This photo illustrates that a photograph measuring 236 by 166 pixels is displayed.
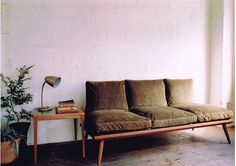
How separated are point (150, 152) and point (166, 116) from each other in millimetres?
471

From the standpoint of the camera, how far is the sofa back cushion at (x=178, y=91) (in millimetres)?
3654

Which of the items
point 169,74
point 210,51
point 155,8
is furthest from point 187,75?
point 155,8

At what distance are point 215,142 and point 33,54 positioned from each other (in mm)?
2632

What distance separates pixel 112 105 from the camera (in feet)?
10.7

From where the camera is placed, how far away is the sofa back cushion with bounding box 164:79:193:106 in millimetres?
3654

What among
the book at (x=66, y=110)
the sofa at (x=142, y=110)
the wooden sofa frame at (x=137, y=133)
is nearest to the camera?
the wooden sofa frame at (x=137, y=133)

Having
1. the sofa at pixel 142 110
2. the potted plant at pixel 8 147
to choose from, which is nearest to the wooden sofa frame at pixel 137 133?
the sofa at pixel 142 110

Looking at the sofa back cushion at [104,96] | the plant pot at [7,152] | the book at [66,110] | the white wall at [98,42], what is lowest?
the plant pot at [7,152]

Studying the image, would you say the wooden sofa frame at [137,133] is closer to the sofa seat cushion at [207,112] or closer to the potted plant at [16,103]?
the sofa seat cushion at [207,112]

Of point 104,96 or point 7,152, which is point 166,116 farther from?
point 7,152

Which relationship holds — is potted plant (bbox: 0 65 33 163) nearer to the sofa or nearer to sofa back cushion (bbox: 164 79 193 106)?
the sofa

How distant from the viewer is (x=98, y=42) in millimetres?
3512

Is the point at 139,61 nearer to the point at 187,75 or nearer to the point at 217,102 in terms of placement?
the point at 187,75

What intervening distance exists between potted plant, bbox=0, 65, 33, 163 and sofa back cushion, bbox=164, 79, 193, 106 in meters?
1.90
